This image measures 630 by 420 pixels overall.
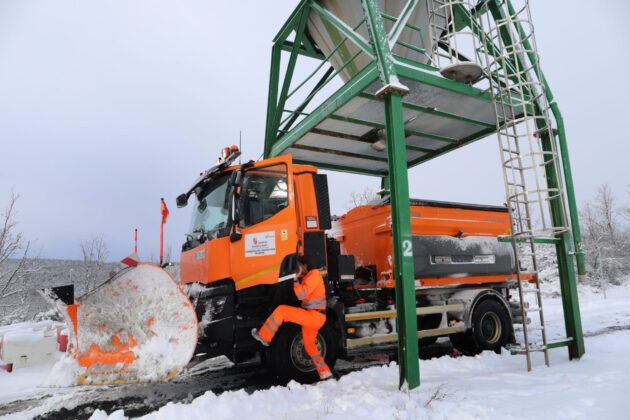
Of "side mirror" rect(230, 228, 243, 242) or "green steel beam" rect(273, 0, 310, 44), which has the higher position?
"green steel beam" rect(273, 0, 310, 44)

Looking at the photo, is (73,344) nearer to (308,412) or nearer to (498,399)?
(308,412)

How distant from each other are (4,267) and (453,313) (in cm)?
1304

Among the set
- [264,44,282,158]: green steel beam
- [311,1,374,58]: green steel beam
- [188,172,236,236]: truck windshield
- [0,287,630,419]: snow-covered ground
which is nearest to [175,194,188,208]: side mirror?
[188,172,236,236]: truck windshield

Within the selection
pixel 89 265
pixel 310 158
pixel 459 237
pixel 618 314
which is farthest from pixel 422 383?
pixel 89 265

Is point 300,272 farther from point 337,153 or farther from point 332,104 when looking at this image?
point 337,153

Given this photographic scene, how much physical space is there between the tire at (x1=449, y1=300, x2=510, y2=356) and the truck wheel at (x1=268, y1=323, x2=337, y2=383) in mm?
2889

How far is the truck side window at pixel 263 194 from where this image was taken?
4969mm

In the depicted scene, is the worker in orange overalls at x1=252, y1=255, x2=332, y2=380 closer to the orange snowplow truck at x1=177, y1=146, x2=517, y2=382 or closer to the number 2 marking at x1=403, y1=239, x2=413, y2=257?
the orange snowplow truck at x1=177, y1=146, x2=517, y2=382

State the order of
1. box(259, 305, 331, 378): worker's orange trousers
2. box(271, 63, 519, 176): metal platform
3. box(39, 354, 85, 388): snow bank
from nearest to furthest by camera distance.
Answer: box(39, 354, 85, 388): snow bank
box(259, 305, 331, 378): worker's orange trousers
box(271, 63, 519, 176): metal platform

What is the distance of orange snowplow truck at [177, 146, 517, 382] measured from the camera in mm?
4840

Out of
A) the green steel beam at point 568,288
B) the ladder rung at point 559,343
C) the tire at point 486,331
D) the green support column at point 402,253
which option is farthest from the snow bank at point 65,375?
the green steel beam at point 568,288

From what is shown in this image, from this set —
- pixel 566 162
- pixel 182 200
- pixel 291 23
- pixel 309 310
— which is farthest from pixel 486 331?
pixel 291 23

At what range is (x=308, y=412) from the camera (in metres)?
3.61

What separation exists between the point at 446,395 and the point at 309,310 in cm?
180
